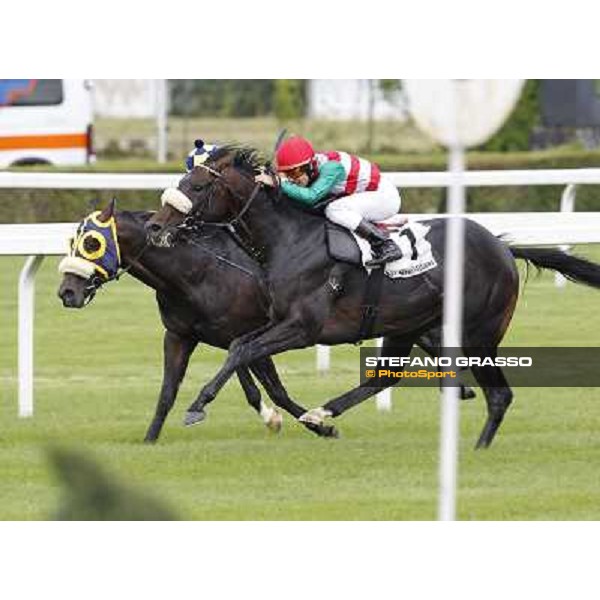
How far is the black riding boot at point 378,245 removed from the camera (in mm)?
8336

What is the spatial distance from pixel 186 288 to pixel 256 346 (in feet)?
1.97

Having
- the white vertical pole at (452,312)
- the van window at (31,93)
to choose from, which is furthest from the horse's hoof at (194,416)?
the van window at (31,93)

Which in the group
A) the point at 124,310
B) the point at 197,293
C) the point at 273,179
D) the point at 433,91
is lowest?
the point at 124,310

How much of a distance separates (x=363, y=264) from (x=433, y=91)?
10.6 ft

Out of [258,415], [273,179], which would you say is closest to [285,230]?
[273,179]

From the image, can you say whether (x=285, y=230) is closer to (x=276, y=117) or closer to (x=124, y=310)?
(x=124, y=310)

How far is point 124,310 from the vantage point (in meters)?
14.0

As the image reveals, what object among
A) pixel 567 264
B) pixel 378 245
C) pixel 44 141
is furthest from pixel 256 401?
pixel 44 141

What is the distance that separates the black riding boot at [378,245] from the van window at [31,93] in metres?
15.5

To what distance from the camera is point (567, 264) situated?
9.09 meters

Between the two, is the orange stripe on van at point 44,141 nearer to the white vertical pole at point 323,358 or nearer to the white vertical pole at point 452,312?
the white vertical pole at point 323,358

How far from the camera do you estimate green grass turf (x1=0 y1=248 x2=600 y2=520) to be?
6.93m

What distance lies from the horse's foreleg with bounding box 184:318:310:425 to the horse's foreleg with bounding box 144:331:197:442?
0.25m

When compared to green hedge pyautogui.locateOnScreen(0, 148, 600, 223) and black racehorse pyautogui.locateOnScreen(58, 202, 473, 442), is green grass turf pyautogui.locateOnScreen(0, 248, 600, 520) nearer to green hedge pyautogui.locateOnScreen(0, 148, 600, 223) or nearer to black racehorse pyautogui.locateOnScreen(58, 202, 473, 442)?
black racehorse pyautogui.locateOnScreen(58, 202, 473, 442)
